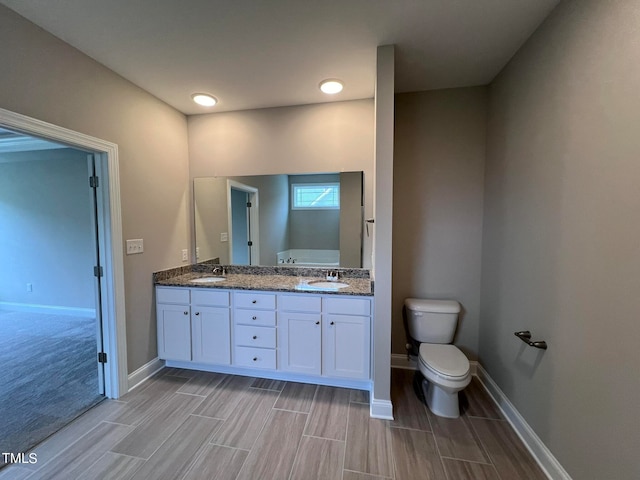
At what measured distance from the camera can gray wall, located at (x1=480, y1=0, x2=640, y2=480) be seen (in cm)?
104

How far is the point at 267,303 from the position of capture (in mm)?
2223

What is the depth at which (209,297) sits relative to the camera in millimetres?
2332

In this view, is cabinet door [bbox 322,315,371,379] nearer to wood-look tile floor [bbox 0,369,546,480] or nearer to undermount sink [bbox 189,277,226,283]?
wood-look tile floor [bbox 0,369,546,480]

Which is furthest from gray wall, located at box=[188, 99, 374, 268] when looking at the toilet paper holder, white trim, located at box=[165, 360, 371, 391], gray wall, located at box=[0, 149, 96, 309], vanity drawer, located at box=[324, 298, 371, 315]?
gray wall, located at box=[0, 149, 96, 309]

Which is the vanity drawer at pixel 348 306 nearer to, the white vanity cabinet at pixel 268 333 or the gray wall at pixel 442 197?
the white vanity cabinet at pixel 268 333

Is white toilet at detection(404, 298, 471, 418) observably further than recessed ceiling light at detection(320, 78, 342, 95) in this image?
No

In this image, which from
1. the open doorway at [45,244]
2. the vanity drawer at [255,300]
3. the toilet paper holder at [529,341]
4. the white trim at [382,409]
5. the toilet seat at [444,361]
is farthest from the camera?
the open doorway at [45,244]

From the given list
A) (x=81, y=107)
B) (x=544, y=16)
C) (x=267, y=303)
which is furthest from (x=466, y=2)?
(x=81, y=107)

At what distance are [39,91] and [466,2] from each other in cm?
253

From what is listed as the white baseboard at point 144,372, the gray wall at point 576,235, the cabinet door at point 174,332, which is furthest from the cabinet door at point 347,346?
the white baseboard at point 144,372

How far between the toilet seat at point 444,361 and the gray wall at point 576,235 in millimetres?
344

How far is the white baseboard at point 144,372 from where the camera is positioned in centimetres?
221

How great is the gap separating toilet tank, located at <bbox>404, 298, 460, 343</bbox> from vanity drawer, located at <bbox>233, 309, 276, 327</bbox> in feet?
3.94

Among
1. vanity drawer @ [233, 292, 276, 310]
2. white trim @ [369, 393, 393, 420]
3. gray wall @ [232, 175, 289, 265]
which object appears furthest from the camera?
gray wall @ [232, 175, 289, 265]
